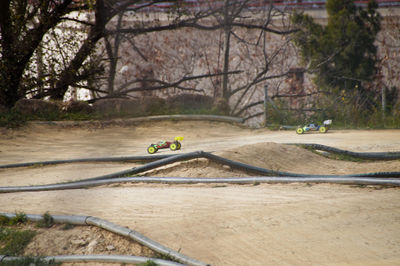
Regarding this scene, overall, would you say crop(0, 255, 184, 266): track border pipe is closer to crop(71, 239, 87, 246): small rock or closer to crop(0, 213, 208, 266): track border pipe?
crop(0, 213, 208, 266): track border pipe

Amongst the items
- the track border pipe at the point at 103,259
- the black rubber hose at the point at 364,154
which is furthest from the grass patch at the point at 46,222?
the black rubber hose at the point at 364,154

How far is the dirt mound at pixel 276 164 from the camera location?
613 cm

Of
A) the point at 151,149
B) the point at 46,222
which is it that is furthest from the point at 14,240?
the point at 151,149

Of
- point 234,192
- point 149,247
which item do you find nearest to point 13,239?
point 149,247

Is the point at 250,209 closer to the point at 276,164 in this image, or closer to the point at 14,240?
the point at 14,240

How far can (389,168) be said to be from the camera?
6453mm

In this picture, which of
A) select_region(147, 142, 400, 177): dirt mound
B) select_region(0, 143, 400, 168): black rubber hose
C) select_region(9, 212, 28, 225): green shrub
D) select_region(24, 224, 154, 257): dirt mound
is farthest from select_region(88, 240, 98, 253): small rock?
select_region(0, 143, 400, 168): black rubber hose

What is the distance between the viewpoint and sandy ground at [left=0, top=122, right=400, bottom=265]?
329cm

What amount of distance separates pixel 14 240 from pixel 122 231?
96 cm

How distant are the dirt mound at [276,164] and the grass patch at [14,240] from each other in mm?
2410

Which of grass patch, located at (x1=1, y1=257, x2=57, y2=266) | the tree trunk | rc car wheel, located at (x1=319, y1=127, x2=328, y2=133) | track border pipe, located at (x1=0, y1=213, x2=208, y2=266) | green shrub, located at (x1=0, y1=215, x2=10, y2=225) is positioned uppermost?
the tree trunk

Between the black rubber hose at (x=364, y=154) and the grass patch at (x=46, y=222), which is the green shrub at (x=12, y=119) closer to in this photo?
the black rubber hose at (x=364, y=154)

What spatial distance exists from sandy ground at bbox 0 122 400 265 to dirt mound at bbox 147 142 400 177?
2 centimetres

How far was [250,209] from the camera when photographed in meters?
4.05
